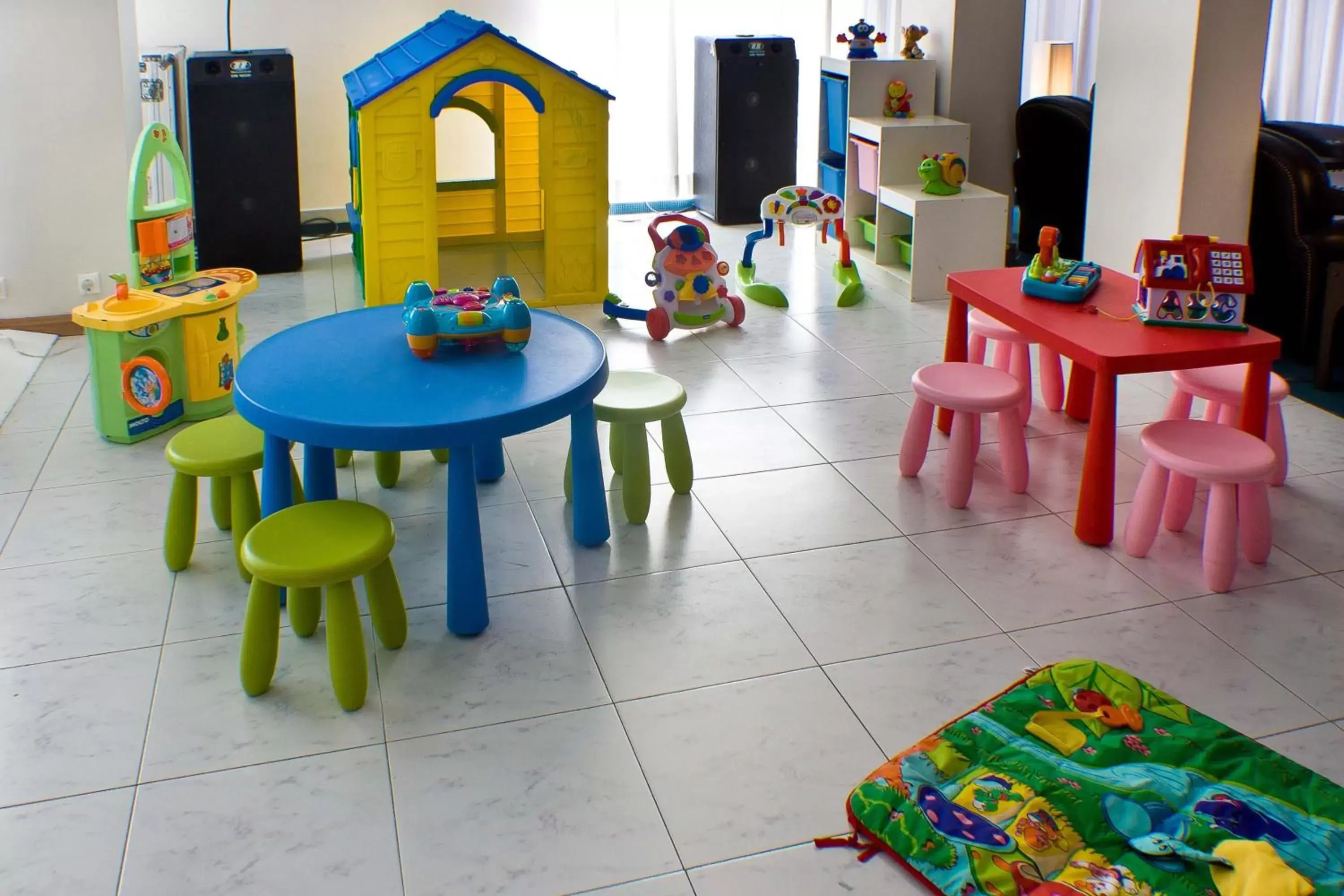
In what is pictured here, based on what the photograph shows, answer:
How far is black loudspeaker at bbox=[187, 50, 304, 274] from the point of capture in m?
5.69

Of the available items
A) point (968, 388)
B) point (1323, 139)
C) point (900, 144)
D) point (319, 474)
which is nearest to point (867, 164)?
point (900, 144)

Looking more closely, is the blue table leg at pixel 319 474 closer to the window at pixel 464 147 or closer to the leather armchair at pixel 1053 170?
the leather armchair at pixel 1053 170

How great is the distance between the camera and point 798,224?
5.45 meters

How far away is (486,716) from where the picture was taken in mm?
2588

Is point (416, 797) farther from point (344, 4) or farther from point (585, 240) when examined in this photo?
point (344, 4)

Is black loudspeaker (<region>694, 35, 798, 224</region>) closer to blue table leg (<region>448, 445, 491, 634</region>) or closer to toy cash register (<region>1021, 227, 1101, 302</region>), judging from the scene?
toy cash register (<region>1021, 227, 1101, 302</region>)

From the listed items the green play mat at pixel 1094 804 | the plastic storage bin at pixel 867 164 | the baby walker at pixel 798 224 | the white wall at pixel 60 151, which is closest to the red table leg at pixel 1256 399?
the green play mat at pixel 1094 804

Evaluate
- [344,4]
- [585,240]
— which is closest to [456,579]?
[585,240]

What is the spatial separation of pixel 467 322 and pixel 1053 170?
12.0 feet

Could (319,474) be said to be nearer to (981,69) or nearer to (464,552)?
(464,552)

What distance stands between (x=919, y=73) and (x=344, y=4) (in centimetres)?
304

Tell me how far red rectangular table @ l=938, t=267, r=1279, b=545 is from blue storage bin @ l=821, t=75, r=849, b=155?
278 cm

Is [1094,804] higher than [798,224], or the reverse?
[798,224]

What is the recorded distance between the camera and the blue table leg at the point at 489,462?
3.69m
